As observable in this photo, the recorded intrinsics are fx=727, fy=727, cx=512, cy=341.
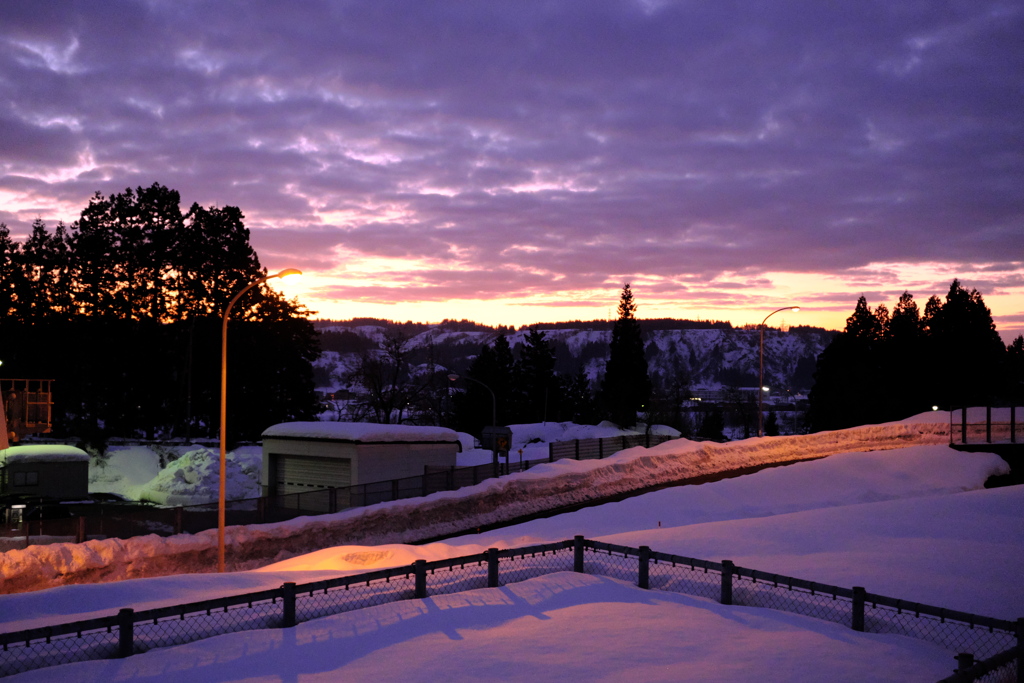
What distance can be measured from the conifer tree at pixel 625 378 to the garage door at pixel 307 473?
51.5 meters

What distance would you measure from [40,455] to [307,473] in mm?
12305

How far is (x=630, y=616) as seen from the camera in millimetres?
11164

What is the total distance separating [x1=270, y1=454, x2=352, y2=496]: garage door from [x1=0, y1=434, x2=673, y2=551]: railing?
3544 millimetres

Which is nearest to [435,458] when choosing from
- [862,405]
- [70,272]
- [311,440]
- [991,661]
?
[311,440]

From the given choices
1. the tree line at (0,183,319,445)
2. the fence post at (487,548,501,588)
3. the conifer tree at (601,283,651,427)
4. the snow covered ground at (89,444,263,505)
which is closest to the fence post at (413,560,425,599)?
the fence post at (487,548,501,588)

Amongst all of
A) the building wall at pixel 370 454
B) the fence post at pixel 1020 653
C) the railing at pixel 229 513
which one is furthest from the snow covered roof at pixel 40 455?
the fence post at pixel 1020 653

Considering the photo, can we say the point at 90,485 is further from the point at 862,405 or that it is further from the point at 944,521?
the point at 862,405

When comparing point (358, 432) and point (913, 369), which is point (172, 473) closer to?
point (358, 432)

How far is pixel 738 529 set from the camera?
60.9 feet

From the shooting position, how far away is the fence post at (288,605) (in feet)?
34.1

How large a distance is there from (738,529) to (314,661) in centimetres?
1260

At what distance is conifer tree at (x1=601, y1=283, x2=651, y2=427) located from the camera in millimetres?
82625

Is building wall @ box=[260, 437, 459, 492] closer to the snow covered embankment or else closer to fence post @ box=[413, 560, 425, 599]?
the snow covered embankment

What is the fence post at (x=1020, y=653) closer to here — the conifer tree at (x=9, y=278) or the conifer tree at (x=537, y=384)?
the conifer tree at (x=9, y=278)
